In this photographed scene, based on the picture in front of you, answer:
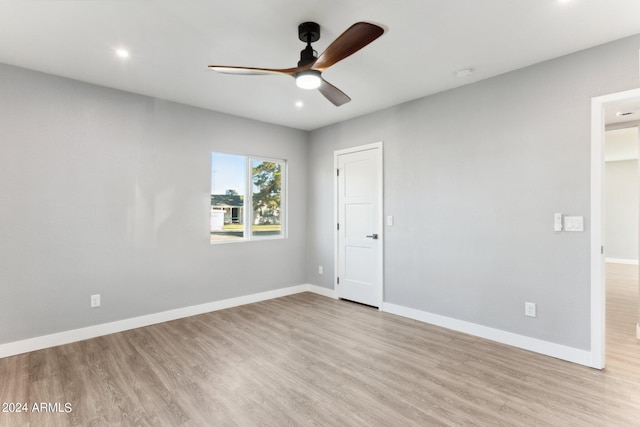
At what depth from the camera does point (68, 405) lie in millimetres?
2139

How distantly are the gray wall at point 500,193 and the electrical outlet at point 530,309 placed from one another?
0.20 feet

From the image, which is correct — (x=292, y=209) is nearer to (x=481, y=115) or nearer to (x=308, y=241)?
(x=308, y=241)

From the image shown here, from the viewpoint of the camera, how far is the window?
4367mm

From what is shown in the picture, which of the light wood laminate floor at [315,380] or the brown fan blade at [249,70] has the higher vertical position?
the brown fan blade at [249,70]

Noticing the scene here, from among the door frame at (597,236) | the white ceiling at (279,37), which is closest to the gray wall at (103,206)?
the white ceiling at (279,37)

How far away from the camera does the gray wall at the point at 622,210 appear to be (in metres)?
7.70

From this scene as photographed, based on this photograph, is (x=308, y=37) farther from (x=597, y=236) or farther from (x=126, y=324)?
(x=126, y=324)

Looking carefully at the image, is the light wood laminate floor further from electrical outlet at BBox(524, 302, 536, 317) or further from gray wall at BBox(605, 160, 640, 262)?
gray wall at BBox(605, 160, 640, 262)

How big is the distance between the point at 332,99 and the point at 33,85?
2.94 m

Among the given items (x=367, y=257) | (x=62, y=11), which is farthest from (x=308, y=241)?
(x=62, y=11)

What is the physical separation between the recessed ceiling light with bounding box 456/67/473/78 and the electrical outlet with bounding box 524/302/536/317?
2.35 m

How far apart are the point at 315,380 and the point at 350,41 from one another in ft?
8.13

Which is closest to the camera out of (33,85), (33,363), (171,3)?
(171,3)

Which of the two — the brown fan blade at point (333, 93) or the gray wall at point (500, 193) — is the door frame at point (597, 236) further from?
the brown fan blade at point (333, 93)
